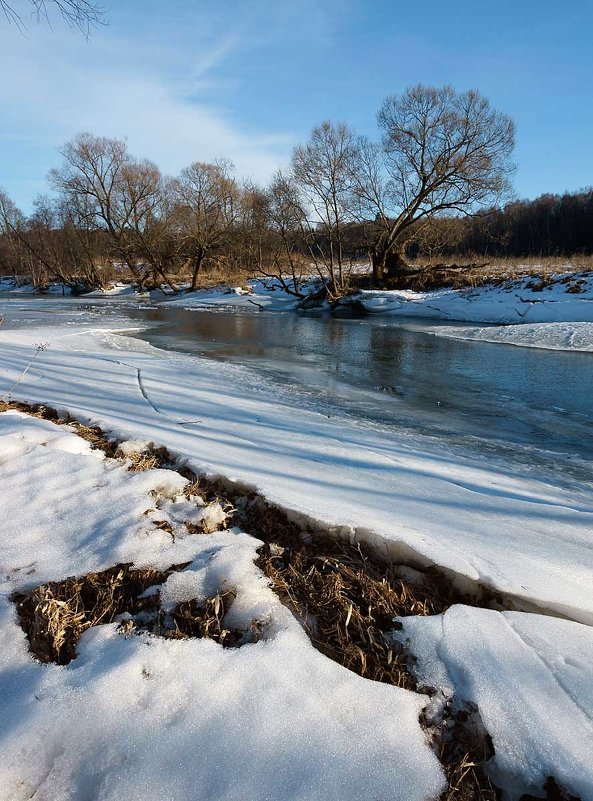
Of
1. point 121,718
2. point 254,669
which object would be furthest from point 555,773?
point 121,718

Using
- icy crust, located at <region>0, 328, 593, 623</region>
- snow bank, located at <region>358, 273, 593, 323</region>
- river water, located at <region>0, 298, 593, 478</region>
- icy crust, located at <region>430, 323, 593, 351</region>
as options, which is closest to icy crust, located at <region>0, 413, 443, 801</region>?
icy crust, located at <region>0, 328, 593, 623</region>

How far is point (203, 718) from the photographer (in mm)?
1302

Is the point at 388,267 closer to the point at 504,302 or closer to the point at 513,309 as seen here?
the point at 504,302

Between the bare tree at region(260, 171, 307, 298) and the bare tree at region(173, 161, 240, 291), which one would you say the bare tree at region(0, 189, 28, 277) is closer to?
the bare tree at region(173, 161, 240, 291)

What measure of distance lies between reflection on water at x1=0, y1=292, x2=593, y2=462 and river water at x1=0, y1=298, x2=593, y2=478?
0.05 ft

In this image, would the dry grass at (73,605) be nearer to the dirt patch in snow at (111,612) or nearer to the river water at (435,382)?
the dirt patch in snow at (111,612)

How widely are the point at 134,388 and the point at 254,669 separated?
4.94m

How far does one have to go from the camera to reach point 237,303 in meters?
27.3

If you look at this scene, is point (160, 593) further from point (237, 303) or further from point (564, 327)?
point (237, 303)

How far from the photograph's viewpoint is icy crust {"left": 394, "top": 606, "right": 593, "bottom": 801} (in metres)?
1.23

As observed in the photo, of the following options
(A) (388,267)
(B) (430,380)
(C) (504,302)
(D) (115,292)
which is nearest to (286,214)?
(A) (388,267)

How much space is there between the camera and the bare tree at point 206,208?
34.1m

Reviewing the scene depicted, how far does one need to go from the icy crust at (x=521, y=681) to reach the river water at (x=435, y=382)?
8.63 feet

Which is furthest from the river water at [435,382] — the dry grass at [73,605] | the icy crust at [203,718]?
the dry grass at [73,605]
